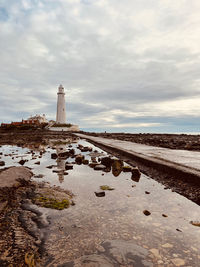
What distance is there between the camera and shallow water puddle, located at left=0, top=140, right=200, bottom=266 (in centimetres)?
181

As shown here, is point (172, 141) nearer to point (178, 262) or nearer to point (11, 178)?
point (11, 178)

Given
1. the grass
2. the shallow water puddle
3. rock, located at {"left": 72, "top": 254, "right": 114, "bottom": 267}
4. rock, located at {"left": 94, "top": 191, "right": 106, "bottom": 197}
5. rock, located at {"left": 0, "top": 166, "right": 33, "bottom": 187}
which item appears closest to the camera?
rock, located at {"left": 72, "top": 254, "right": 114, "bottom": 267}

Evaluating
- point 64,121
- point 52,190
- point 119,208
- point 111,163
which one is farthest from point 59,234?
point 64,121

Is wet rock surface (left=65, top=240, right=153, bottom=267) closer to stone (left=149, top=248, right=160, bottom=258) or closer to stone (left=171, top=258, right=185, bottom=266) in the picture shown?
stone (left=149, top=248, right=160, bottom=258)

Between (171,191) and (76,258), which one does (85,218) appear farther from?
(171,191)

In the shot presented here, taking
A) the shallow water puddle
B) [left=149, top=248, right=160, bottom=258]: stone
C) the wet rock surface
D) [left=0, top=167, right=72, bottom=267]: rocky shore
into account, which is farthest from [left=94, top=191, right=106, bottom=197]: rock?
[left=149, top=248, right=160, bottom=258]: stone

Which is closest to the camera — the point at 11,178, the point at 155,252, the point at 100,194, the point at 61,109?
the point at 155,252

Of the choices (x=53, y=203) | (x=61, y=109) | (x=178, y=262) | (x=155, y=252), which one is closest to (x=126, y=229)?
(x=155, y=252)

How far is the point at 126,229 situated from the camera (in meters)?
2.33

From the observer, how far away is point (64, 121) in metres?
69.6

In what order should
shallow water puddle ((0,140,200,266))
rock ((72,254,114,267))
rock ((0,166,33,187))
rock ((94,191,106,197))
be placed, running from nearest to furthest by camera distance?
rock ((72,254,114,267))
shallow water puddle ((0,140,200,266))
rock ((94,191,106,197))
rock ((0,166,33,187))

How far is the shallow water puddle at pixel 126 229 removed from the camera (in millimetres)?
1807

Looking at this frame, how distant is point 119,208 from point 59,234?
1.09 metres

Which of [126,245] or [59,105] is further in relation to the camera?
[59,105]
